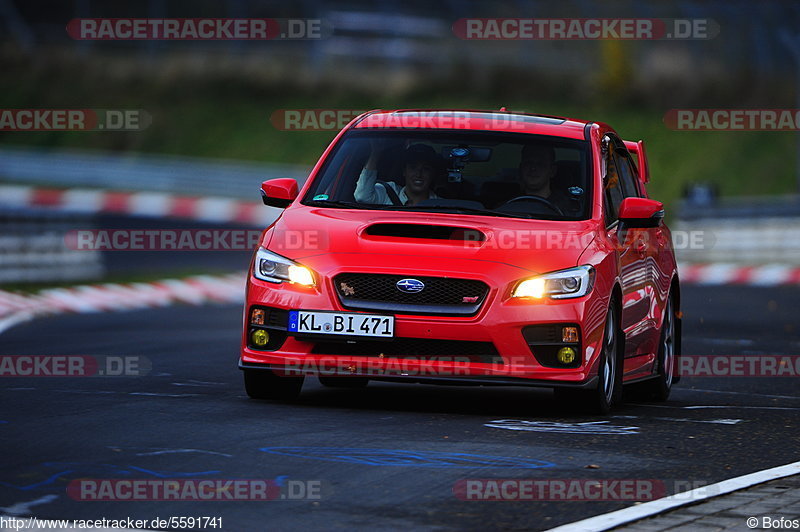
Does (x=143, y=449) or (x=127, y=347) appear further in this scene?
(x=127, y=347)

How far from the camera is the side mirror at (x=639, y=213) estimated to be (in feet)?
35.6

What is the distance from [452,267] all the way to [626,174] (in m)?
2.99

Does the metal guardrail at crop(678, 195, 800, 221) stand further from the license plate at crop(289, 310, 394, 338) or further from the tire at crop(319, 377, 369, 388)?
the license plate at crop(289, 310, 394, 338)

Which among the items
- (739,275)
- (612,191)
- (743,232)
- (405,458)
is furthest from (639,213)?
(743,232)

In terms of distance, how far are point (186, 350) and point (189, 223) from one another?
25.2m

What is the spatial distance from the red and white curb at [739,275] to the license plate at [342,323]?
68.3 ft

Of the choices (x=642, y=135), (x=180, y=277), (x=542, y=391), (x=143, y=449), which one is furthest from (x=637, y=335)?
(x=642, y=135)

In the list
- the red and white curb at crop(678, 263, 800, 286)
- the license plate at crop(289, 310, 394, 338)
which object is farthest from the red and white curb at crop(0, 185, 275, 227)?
the license plate at crop(289, 310, 394, 338)

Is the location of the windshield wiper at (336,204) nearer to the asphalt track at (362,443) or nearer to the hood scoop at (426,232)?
the hood scoop at (426,232)

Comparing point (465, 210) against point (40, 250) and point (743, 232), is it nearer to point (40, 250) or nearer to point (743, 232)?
point (40, 250)

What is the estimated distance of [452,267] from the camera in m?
9.77

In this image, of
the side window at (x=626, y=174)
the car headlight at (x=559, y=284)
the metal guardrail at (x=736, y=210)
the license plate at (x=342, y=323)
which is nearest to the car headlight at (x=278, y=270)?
the license plate at (x=342, y=323)

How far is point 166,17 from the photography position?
5866 cm

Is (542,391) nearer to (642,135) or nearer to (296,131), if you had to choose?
(642,135)
